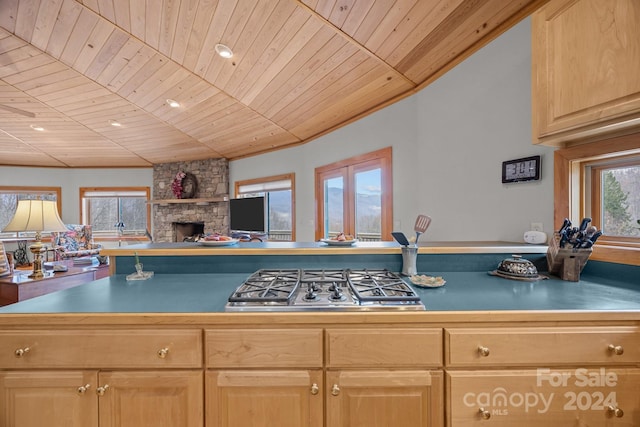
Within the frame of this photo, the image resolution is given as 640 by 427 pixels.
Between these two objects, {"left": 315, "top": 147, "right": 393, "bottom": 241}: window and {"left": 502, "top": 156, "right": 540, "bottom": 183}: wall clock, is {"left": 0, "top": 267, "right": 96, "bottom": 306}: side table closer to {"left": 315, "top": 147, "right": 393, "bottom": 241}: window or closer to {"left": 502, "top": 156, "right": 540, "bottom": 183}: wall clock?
{"left": 315, "top": 147, "right": 393, "bottom": 241}: window

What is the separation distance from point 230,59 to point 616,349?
3.06m

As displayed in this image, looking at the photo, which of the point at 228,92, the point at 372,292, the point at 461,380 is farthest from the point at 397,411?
the point at 228,92

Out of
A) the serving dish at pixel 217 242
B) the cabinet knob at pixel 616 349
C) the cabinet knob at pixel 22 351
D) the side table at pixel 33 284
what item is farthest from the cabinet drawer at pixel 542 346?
the side table at pixel 33 284

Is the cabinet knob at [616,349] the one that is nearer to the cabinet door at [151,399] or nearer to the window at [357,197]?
the cabinet door at [151,399]

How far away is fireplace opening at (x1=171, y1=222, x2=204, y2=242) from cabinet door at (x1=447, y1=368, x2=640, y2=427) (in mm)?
5723

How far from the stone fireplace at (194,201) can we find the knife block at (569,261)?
16.8 ft

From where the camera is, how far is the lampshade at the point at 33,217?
2357 mm

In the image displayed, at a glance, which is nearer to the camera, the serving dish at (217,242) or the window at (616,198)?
the window at (616,198)

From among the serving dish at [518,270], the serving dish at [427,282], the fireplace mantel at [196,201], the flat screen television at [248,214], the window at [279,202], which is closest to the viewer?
the serving dish at [427,282]

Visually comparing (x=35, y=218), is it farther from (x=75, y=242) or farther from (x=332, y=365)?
(x=332, y=365)

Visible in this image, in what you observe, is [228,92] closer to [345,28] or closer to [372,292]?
[345,28]

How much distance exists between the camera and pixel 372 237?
3.27m

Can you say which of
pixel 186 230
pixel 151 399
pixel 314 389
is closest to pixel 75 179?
pixel 186 230

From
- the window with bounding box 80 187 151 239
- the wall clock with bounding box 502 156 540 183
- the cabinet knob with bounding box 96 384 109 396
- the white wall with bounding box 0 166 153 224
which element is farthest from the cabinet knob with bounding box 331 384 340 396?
the white wall with bounding box 0 166 153 224
